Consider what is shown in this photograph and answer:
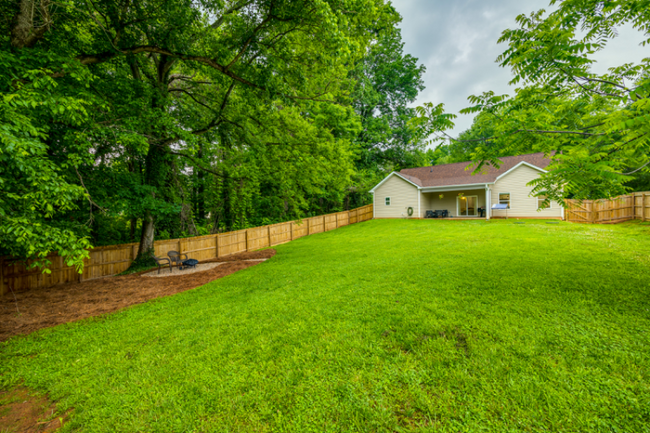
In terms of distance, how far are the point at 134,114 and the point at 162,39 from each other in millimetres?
2332

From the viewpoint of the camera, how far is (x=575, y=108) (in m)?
4.59

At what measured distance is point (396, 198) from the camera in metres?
23.0

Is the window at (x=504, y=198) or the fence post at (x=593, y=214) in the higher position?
the window at (x=504, y=198)

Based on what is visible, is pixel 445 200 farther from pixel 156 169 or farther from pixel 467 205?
pixel 156 169

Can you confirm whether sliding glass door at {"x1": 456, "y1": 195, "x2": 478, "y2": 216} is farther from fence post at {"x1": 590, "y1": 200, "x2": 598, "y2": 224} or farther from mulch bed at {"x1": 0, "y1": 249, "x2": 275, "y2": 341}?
mulch bed at {"x1": 0, "y1": 249, "x2": 275, "y2": 341}

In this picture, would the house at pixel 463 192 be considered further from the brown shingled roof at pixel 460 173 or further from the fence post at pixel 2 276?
the fence post at pixel 2 276

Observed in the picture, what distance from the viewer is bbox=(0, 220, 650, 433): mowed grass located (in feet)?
7.53

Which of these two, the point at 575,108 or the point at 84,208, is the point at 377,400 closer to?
the point at 575,108

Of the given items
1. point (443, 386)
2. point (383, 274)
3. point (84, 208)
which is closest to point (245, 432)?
point (443, 386)

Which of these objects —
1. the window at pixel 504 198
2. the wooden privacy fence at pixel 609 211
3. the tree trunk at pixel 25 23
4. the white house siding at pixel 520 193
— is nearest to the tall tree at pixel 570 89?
the tree trunk at pixel 25 23

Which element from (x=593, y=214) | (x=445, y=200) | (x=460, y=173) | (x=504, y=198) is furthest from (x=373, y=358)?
(x=460, y=173)

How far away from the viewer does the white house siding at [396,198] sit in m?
22.2

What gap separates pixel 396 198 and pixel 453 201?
5.12 metres

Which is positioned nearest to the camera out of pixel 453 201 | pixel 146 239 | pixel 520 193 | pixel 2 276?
pixel 2 276
